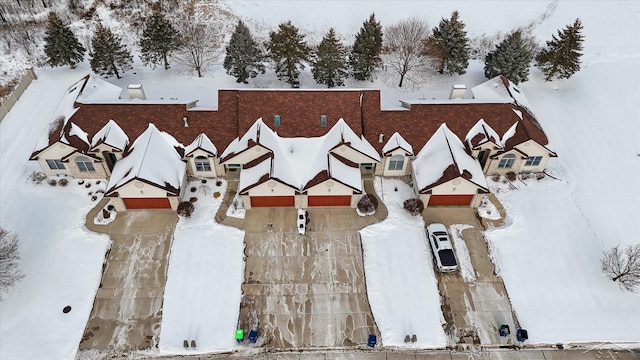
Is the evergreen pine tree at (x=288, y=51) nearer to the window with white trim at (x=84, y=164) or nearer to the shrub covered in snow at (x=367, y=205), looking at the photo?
the shrub covered in snow at (x=367, y=205)

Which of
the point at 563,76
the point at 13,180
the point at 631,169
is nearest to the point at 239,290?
the point at 13,180

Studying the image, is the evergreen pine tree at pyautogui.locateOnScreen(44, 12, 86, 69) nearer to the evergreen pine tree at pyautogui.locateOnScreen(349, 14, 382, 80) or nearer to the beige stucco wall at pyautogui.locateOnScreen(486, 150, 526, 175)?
the evergreen pine tree at pyautogui.locateOnScreen(349, 14, 382, 80)

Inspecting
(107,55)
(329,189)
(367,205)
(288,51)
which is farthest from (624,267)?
(107,55)

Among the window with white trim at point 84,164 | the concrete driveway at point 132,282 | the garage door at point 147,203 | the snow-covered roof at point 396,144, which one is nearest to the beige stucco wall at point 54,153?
the window with white trim at point 84,164

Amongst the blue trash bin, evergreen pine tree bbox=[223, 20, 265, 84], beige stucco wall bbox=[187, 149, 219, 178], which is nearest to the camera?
the blue trash bin

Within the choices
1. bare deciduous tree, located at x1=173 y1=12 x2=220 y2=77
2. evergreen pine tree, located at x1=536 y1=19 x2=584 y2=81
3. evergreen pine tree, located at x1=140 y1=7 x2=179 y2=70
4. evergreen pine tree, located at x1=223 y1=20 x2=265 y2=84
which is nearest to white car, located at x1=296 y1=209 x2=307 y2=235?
evergreen pine tree, located at x1=223 y1=20 x2=265 y2=84

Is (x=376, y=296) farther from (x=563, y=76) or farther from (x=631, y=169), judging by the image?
(x=563, y=76)
